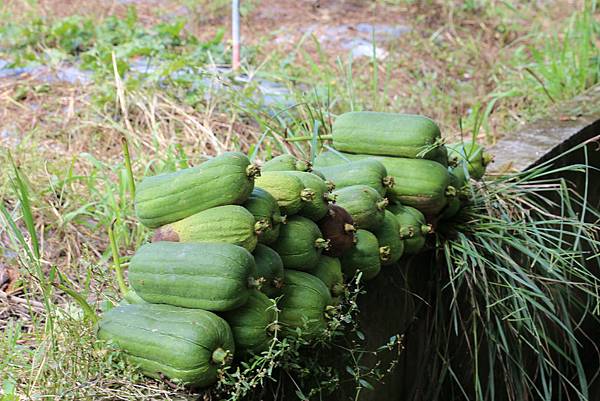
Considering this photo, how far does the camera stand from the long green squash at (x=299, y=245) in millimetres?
2178

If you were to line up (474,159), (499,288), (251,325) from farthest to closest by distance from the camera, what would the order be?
(474,159), (499,288), (251,325)

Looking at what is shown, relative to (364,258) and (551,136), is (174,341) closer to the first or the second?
(364,258)

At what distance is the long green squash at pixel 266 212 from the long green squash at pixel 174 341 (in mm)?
294

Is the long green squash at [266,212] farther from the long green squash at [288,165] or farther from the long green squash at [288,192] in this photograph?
the long green squash at [288,165]

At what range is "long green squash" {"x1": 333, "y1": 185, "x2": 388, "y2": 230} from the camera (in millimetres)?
2473

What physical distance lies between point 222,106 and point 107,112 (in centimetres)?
62

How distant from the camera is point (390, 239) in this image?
8.48 feet

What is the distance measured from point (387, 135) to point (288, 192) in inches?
28.5

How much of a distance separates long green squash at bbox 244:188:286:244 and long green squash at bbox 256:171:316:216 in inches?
1.7

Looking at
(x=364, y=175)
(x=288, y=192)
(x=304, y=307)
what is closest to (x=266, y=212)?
(x=288, y=192)

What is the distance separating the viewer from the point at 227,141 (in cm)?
427

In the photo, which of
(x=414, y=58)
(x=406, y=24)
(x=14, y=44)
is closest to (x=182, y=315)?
(x=14, y=44)

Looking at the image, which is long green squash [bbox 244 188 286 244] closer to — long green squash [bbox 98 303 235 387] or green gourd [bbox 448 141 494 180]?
long green squash [bbox 98 303 235 387]

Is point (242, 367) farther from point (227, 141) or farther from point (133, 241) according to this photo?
point (227, 141)
